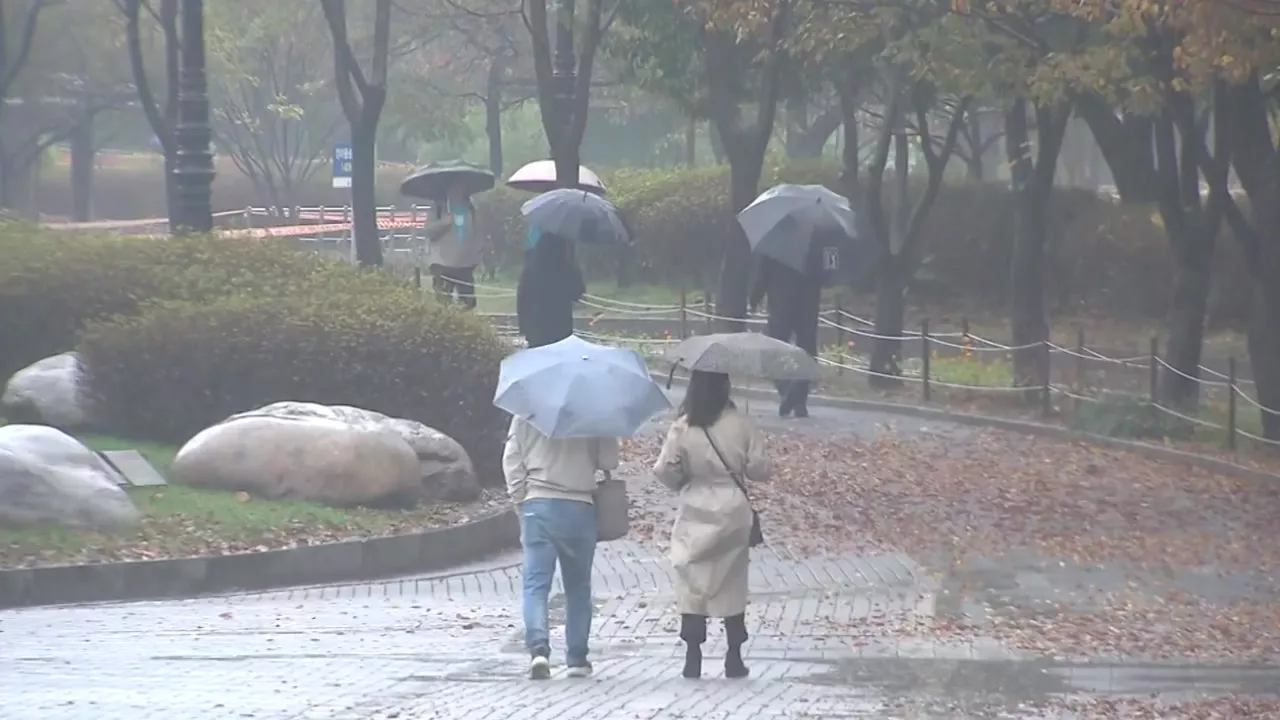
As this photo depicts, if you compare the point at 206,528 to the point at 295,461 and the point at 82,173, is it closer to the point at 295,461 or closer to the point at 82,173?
the point at 295,461

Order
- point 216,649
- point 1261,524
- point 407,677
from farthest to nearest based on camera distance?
point 1261,524
point 216,649
point 407,677

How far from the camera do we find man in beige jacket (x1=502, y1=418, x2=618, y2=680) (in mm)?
9383

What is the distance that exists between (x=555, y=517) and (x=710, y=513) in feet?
2.39

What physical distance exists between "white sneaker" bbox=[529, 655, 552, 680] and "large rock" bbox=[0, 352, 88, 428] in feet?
23.8

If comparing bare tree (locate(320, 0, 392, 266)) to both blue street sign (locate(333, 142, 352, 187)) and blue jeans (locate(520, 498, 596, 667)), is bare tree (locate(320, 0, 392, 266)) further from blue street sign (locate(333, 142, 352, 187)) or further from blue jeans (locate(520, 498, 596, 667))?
blue jeans (locate(520, 498, 596, 667))

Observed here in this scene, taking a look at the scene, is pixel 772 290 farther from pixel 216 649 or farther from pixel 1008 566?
pixel 216 649

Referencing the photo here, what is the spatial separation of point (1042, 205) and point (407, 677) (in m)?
16.5

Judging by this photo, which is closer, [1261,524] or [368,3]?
[1261,524]

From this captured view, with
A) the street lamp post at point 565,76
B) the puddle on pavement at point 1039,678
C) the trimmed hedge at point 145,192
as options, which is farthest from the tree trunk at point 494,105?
the puddle on pavement at point 1039,678

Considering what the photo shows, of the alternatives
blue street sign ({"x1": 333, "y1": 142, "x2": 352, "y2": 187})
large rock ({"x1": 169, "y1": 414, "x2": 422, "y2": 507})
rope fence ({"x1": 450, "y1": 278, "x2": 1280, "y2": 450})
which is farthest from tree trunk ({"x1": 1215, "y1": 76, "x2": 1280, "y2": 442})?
blue street sign ({"x1": 333, "y1": 142, "x2": 352, "y2": 187})

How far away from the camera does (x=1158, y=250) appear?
104 ft

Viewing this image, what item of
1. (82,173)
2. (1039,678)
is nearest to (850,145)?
(1039,678)

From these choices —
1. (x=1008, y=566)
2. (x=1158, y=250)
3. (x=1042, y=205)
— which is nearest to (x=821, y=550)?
(x=1008, y=566)

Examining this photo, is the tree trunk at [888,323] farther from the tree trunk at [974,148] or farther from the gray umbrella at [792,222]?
the tree trunk at [974,148]
